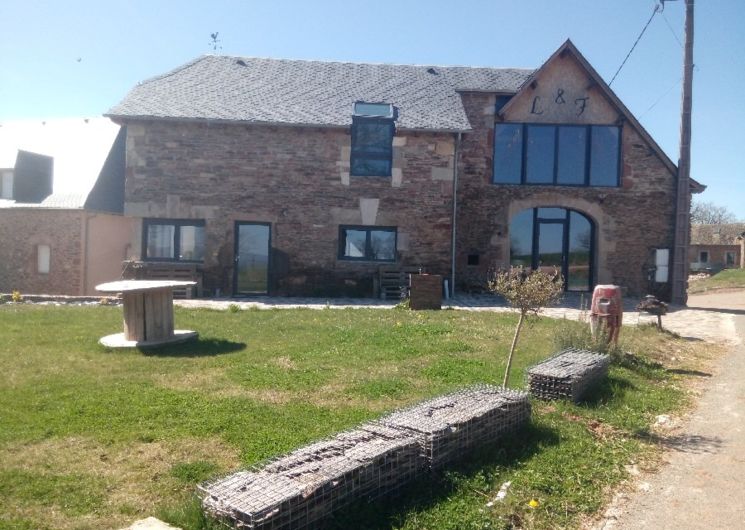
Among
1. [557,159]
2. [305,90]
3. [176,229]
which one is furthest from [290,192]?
[557,159]

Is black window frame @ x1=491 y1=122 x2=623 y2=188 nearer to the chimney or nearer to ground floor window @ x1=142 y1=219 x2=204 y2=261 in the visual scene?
ground floor window @ x1=142 y1=219 x2=204 y2=261

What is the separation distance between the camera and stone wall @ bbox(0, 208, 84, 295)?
18.1 m

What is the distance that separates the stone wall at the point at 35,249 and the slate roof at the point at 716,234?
161 feet

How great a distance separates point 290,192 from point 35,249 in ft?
26.2

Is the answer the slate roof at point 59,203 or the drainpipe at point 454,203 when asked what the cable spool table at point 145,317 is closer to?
the drainpipe at point 454,203

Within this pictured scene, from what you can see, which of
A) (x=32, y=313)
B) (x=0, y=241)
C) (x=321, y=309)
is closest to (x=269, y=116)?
(x=321, y=309)

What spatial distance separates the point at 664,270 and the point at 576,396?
12738 millimetres

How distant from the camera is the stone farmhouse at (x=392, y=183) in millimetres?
16531

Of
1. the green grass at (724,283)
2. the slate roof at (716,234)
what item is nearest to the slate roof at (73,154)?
the green grass at (724,283)

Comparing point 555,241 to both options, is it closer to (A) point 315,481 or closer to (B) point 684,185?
(B) point 684,185

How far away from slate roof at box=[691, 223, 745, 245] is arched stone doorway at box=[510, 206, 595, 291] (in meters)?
39.8

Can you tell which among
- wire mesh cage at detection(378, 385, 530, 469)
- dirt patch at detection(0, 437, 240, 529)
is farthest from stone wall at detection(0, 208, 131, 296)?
wire mesh cage at detection(378, 385, 530, 469)

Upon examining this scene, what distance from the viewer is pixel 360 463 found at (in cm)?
404

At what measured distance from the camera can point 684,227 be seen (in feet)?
56.6
